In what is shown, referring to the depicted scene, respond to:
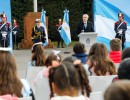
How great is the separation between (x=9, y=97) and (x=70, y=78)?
825 mm

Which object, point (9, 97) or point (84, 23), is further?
point (84, 23)

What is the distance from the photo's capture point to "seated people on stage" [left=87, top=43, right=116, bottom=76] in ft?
19.7

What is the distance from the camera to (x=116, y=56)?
7.59m

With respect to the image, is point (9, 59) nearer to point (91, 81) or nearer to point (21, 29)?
point (91, 81)

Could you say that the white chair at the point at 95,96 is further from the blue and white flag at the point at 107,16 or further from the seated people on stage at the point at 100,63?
the blue and white flag at the point at 107,16

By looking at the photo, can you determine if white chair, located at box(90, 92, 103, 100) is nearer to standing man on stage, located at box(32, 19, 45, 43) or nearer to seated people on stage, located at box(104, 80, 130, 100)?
seated people on stage, located at box(104, 80, 130, 100)

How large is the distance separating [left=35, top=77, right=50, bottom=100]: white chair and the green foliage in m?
24.2

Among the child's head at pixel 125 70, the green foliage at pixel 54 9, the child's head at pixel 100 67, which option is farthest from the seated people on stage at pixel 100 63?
the green foliage at pixel 54 9

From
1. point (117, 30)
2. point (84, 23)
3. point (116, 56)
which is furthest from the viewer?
point (117, 30)

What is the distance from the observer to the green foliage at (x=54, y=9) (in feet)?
96.7

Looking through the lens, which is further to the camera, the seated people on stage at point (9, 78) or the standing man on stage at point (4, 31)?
the standing man on stage at point (4, 31)

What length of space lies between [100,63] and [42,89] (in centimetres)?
119

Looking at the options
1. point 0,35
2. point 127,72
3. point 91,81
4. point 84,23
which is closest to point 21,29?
point 0,35

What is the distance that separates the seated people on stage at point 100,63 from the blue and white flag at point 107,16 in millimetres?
11130
